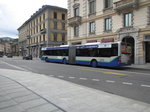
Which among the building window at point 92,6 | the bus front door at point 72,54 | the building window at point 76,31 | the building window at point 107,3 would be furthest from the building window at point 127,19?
the building window at point 76,31

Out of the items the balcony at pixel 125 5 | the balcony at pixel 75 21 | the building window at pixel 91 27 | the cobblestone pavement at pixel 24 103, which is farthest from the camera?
the balcony at pixel 75 21

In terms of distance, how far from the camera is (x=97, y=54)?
53.2ft

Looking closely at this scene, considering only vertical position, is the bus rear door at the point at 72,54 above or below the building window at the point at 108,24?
below

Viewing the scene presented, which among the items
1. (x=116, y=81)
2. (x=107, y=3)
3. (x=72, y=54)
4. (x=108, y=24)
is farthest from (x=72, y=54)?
(x=116, y=81)

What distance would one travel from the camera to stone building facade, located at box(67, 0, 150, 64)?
60.5 ft

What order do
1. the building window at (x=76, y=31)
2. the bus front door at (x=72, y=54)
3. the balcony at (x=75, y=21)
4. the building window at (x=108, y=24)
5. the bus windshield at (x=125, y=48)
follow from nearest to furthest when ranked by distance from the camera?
the bus windshield at (x=125, y=48) < the bus front door at (x=72, y=54) < the building window at (x=108, y=24) < the balcony at (x=75, y=21) < the building window at (x=76, y=31)

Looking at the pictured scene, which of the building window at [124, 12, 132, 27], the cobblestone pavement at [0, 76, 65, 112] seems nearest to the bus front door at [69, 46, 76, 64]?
the building window at [124, 12, 132, 27]

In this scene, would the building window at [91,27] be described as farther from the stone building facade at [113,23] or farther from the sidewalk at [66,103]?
the sidewalk at [66,103]

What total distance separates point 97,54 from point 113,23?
8.34m

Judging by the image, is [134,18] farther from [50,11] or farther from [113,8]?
[50,11]

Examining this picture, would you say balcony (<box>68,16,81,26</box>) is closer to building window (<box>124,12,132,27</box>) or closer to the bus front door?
the bus front door

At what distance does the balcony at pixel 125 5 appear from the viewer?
18.4 m

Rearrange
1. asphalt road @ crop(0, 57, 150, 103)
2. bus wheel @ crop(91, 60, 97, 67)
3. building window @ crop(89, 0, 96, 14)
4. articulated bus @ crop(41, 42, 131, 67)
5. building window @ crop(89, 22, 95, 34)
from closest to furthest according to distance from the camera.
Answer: asphalt road @ crop(0, 57, 150, 103), articulated bus @ crop(41, 42, 131, 67), bus wheel @ crop(91, 60, 97, 67), building window @ crop(89, 0, 96, 14), building window @ crop(89, 22, 95, 34)

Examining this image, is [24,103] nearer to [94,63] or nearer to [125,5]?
[94,63]
